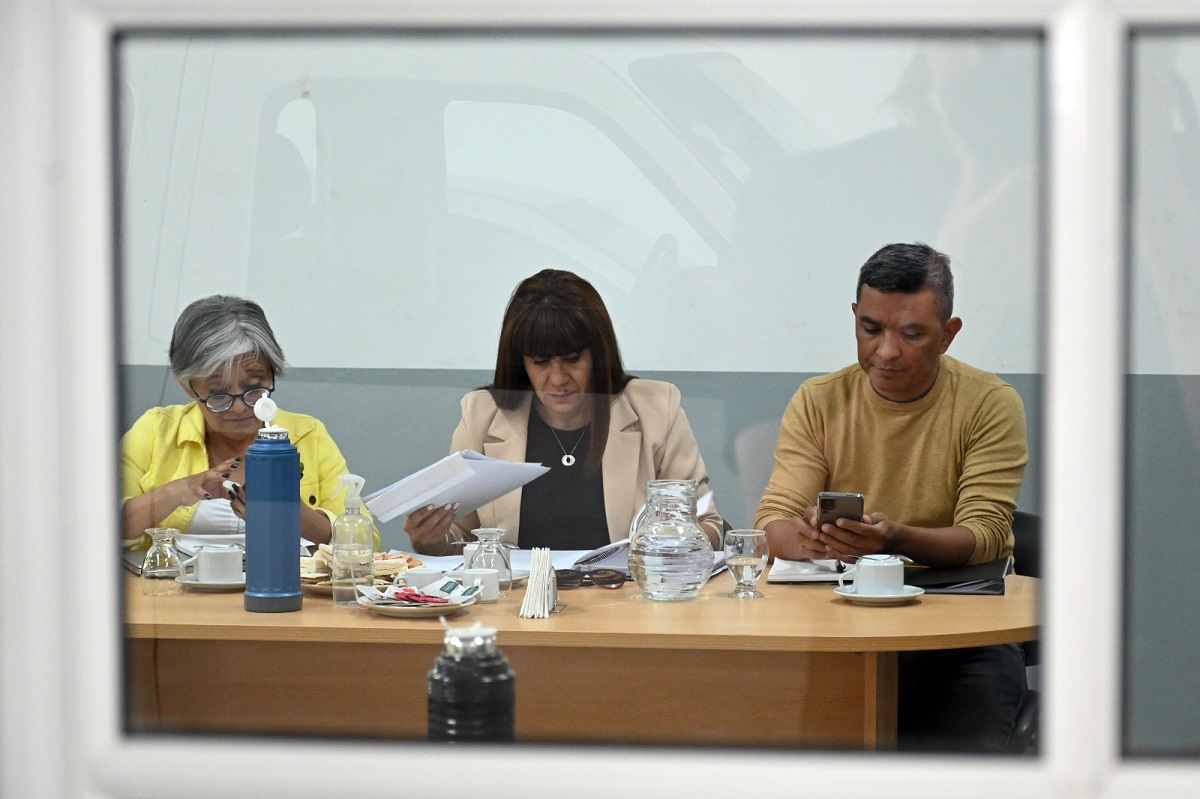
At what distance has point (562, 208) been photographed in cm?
249

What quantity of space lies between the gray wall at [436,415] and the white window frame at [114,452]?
1.38m

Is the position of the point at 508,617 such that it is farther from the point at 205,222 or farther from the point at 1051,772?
the point at 1051,772

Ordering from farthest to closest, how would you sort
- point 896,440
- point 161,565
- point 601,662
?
point 896,440 → point 601,662 → point 161,565

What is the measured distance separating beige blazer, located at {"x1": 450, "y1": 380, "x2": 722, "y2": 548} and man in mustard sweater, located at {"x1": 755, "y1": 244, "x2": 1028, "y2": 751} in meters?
0.23

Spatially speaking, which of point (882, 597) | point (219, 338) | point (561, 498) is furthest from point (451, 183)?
point (882, 597)

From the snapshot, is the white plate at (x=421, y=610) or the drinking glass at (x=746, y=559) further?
the drinking glass at (x=746, y=559)

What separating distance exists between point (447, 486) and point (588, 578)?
1.07ft

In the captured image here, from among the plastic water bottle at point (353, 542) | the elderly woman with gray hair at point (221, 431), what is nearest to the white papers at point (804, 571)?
the plastic water bottle at point (353, 542)

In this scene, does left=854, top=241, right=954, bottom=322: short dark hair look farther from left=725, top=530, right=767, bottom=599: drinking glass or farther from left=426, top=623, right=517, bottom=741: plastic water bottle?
left=426, top=623, right=517, bottom=741: plastic water bottle

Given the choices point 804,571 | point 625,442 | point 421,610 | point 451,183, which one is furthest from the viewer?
point 625,442

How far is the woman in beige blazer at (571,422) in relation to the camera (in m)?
2.57

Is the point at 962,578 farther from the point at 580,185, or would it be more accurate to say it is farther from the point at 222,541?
the point at 222,541

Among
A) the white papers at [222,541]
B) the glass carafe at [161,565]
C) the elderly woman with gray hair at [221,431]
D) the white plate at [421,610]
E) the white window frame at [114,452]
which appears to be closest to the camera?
the white window frame at [114,452]

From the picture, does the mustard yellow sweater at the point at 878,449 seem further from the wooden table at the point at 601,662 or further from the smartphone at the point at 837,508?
the wooden table at the point at 601,662
